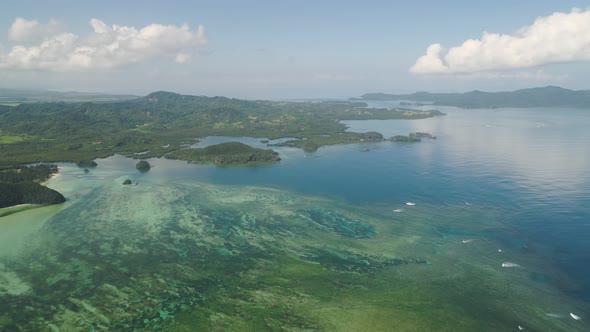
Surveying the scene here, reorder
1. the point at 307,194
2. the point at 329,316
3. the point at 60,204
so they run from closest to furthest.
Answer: the point at 329,316
the point at 60,204
the point at 307,194

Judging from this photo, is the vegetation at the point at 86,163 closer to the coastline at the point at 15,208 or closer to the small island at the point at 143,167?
the small island at the point at 143,167

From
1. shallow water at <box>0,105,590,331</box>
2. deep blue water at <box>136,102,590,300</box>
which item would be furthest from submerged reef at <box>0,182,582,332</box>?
deep blue water at <box>136,102,590,300</box>

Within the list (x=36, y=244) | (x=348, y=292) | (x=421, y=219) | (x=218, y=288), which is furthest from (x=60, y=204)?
(x=421, y=219)

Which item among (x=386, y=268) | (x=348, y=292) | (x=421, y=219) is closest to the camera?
(x=348, y=292)

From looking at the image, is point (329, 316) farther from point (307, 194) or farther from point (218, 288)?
point (307, 194)

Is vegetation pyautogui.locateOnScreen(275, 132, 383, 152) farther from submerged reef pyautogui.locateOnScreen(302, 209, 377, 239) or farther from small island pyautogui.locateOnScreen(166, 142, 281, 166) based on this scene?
submerged reef pyautogui.locateOnScreen(302, 209, 377, 239)

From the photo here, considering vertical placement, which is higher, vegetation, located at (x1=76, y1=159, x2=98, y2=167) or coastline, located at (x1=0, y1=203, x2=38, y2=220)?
vegetation, located at (x1=76, y1=159, x2=98, y2=167)
